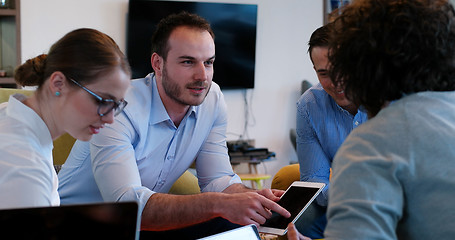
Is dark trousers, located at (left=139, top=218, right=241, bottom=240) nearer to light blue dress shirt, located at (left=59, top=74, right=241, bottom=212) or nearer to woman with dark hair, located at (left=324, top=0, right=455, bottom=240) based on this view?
light blue dress shirt, located at (left=59, top=74, right=241, bottom=212)

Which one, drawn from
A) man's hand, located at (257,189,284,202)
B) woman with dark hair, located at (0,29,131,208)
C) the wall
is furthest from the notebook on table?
the wall

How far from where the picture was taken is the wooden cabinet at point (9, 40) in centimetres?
392

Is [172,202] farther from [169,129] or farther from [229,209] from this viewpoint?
[169,129]

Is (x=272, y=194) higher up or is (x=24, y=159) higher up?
(x=24, y=159)

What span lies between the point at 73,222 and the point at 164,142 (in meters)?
1.32

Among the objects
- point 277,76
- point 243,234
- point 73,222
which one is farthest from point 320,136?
point 277,76

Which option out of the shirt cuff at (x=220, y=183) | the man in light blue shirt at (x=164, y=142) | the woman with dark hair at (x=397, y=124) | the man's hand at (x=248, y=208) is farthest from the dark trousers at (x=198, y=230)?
the woman with dark hair at (x=397, y=124)

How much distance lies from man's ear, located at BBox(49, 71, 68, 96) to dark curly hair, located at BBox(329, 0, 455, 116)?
67cm

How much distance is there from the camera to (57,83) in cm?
128

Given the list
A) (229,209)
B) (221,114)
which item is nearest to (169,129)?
(221,114)

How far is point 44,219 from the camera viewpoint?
724 mm

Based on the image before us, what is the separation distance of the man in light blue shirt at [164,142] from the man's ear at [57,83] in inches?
19.9

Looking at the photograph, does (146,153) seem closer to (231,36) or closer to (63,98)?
(63,98)

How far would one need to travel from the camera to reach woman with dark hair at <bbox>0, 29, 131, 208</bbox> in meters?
1.20
